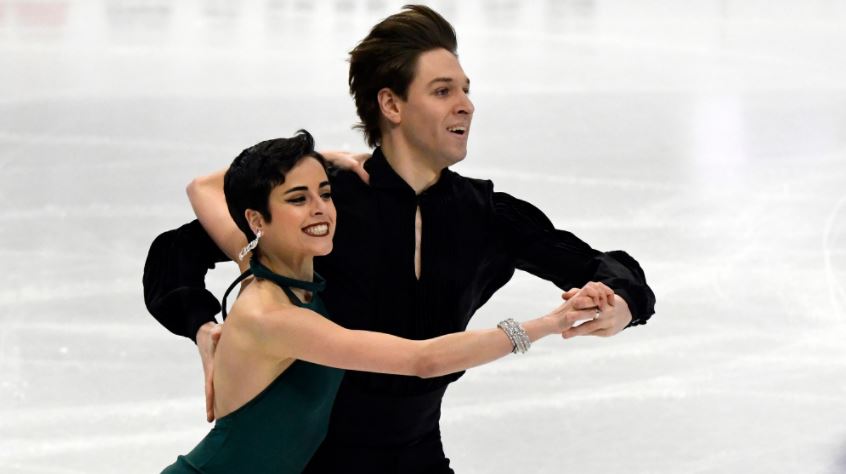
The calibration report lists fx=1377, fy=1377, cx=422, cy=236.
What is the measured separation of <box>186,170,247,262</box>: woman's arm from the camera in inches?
131

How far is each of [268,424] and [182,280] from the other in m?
0.59

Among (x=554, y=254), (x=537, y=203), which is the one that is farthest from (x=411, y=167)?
(x=537, y=203)

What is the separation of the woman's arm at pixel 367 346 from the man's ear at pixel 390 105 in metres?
0.75

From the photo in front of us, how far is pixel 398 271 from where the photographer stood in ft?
10.9

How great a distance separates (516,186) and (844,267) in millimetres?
1569

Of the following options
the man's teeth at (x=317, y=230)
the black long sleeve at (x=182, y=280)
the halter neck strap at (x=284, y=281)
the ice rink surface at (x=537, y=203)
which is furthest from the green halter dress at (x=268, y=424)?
the ice rink surface at (x=537, y=203)

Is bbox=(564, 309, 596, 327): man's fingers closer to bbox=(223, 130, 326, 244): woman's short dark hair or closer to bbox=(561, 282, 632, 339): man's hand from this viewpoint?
bbox=(561, 282, 632, 339): man's hand

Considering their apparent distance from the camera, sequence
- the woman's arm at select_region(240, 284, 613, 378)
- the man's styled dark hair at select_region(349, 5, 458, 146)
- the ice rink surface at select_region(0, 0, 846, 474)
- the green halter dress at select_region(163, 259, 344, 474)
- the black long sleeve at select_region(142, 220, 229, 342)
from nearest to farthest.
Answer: the woman's arm at select_region(240, 284, 613, 378) → the green halter dress at select_region(163, 259, 344, 474) → the black long sleeve at select_region(142, 220, 229, 342) → the man's styled dark hair at select_region(349, 5, 458, 146) → the ice rink surface at select_region(0, 0, 846, 474)

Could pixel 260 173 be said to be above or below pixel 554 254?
above

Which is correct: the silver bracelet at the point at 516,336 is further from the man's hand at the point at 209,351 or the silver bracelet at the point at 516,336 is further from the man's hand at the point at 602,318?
the man's hand at the point at 209,351

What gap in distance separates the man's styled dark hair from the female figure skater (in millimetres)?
495

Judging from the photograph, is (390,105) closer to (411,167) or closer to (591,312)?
(411,167)

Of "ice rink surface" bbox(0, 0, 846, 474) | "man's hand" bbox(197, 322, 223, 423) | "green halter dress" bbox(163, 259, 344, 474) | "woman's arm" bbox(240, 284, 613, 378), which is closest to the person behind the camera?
"woman's arm" bbox(240, 284, 613, 378)

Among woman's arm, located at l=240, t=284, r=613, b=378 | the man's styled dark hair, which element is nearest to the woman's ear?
woman's arm, located at l=240, t=284, r=613, b=378
